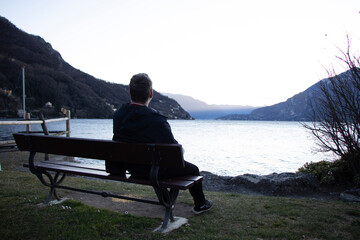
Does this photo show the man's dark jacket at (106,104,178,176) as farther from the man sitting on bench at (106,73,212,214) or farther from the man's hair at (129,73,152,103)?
the man's hair at (129,73,152,103)

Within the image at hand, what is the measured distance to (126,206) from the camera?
15.4ft

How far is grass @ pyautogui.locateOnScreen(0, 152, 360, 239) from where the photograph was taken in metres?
3.23

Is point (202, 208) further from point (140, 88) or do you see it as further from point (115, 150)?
point (140, 88)

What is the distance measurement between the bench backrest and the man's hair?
1.98 ft

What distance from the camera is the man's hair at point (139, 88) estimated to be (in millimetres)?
3361

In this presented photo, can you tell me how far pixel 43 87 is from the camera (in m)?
90.2

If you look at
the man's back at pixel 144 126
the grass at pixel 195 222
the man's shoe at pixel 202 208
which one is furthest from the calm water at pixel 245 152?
the man's back at pixel 144 126

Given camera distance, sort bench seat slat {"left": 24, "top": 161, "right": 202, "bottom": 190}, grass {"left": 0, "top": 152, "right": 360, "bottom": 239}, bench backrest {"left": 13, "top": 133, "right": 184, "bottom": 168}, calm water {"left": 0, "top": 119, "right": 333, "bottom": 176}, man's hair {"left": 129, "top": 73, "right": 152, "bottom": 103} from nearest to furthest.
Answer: bench backrest {"left": 13, "top": 133, "right": 184, "bottom": 168} < bench seat slat {"left": 24, "top": 161, "right": 202, "bottom": 190} < grass {"left": 0, "top": 152, "right": 360, "bottom": 239} < man's hair {"left": 129, "top": 73, "right": 152, "bottom": 103} < calm water {"left": 0, "top": 119, "right": 333, "bottom": 176}

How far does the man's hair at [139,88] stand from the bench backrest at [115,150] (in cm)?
60

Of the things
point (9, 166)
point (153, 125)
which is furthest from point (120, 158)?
point (9, 166)

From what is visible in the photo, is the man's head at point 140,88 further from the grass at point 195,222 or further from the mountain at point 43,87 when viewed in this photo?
the mountain at point 43,87

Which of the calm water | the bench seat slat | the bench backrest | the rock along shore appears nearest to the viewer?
the bench backrest

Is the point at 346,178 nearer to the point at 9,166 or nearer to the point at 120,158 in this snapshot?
the point at 120,158

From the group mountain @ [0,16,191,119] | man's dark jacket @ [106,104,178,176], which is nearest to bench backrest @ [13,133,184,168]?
man's dark jacket @ [106,104,178,176]
